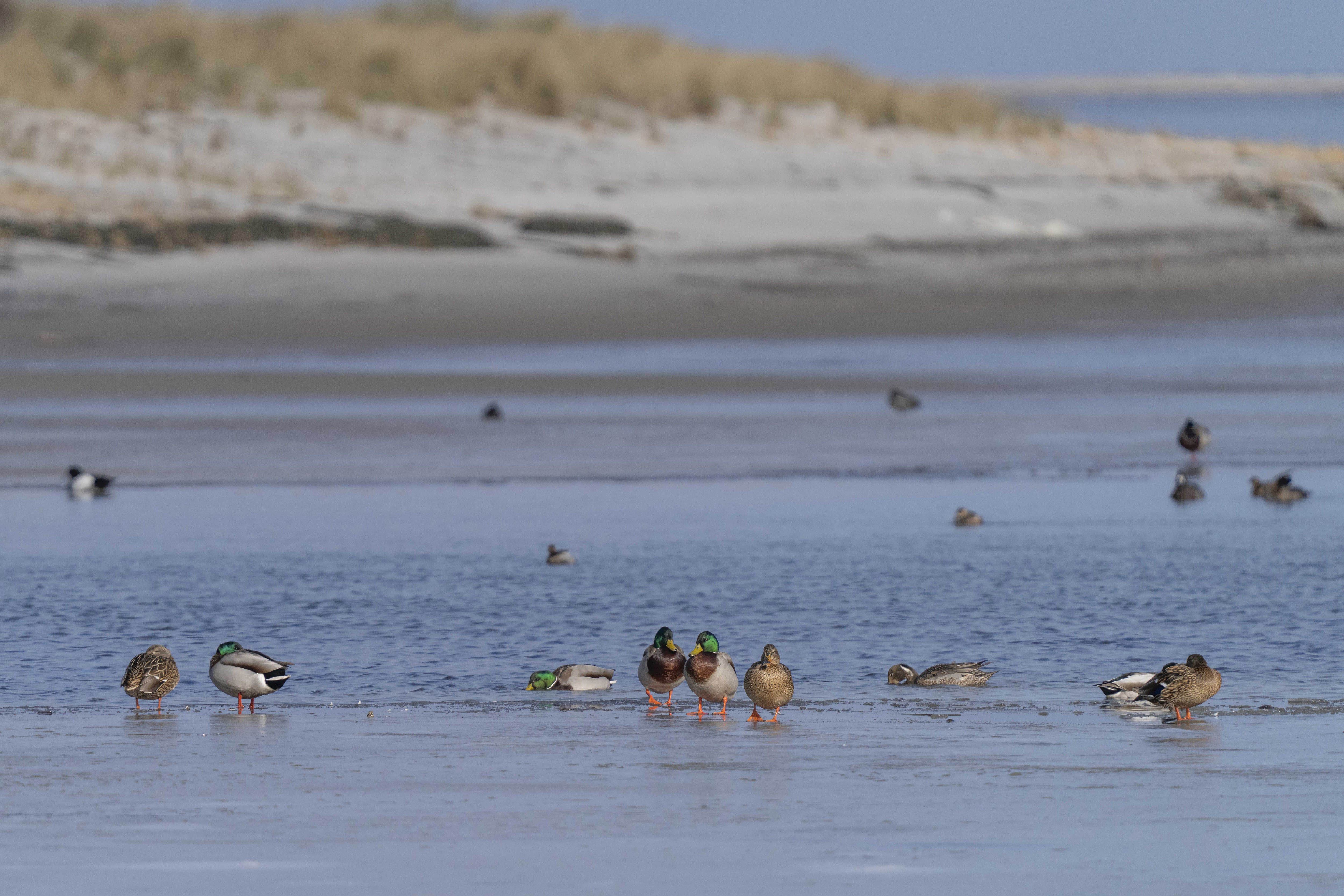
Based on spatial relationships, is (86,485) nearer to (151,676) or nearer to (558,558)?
(558,558)

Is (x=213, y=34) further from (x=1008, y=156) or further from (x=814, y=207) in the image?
(x=1008, y=156)

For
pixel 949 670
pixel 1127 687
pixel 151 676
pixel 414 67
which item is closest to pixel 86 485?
pixel 151 676

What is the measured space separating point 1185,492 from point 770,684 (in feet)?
19.3

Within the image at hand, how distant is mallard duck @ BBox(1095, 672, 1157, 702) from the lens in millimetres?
7535

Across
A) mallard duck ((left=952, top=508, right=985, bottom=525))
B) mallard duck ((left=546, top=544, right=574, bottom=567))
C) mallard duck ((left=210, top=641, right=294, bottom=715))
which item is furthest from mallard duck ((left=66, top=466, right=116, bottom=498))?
mallard duck ((left=210, top=641, right=294, bottom=715))

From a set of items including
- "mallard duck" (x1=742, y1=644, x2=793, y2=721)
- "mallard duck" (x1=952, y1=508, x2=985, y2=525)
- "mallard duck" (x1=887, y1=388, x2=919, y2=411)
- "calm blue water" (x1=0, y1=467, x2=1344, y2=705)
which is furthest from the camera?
"mallard duck" (x1=887, y1=388, x2=919, y2=411)

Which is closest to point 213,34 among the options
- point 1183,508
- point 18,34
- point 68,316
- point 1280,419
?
point 18,34

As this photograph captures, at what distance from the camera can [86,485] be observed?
12.8 meters

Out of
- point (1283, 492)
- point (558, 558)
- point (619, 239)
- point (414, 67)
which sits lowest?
point (558, 558)

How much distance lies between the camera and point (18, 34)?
29.9 m

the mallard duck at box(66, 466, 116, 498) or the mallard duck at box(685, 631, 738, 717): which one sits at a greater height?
the mallard duck at box(66, 466, 116, 498)

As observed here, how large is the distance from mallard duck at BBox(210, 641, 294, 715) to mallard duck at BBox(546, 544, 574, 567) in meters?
2.97

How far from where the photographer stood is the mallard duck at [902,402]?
642 inches

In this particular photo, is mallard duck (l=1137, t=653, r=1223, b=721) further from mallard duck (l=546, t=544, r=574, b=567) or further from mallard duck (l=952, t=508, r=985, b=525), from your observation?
mallard duck (l=952, t=508, r=985, b=525)
